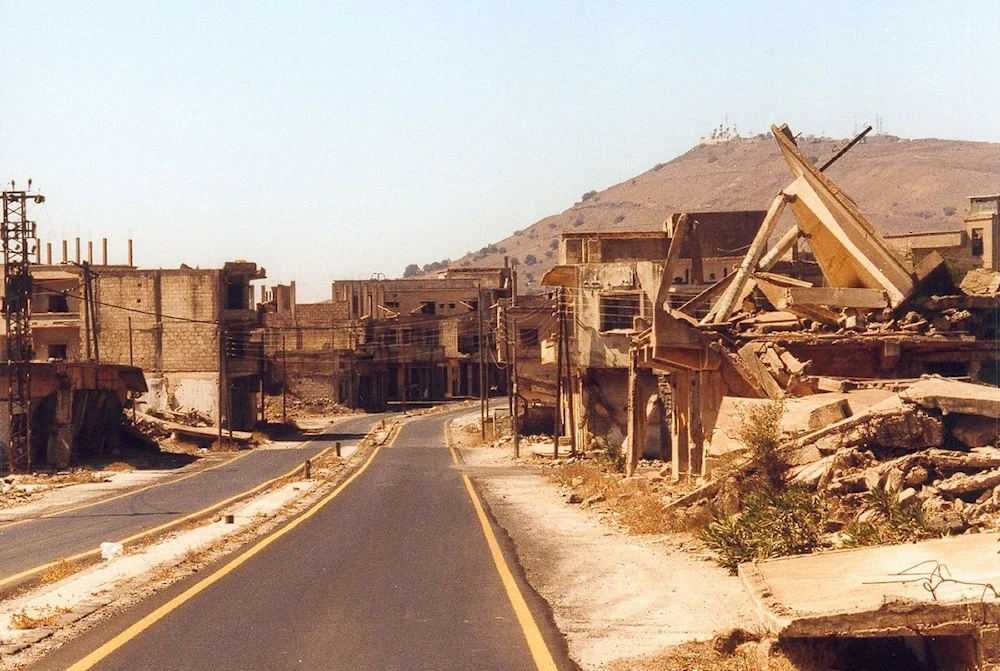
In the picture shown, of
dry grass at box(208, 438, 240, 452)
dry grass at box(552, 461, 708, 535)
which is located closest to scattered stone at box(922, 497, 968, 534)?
dry grass at box(552, 461, 708, 535)

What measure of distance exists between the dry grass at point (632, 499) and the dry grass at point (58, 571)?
7988 millimetres

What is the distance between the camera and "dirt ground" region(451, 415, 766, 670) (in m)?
10.2

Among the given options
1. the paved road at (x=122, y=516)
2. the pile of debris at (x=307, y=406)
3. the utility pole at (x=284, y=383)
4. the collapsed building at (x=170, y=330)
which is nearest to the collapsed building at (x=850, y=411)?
the paved road at (x=122, y=516)

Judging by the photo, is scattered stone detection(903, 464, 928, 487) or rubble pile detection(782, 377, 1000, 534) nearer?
rubble pile detection(782, 377, 1000, 534)

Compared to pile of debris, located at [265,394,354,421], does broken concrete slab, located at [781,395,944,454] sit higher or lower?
higher

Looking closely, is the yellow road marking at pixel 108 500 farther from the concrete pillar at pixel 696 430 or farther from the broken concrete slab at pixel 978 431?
the broken concrete slab at pixel 978 431

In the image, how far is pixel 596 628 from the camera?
11000mm

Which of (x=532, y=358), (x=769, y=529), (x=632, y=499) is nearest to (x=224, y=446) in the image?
(x=532, y=358)

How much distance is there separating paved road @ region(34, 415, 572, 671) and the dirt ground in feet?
1.29

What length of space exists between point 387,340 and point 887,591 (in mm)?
84733

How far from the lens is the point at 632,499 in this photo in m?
22.4

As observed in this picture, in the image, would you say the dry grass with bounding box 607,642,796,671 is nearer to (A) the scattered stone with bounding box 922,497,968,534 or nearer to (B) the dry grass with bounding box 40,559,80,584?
(A) the scattered stone with bounding box 922,497,968,534

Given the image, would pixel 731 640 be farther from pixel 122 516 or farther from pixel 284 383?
pixel 284 383

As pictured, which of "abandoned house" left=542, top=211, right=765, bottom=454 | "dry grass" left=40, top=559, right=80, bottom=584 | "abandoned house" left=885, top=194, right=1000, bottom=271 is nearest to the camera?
"dry grass" left=40, top=559, right=80, bottom=584
